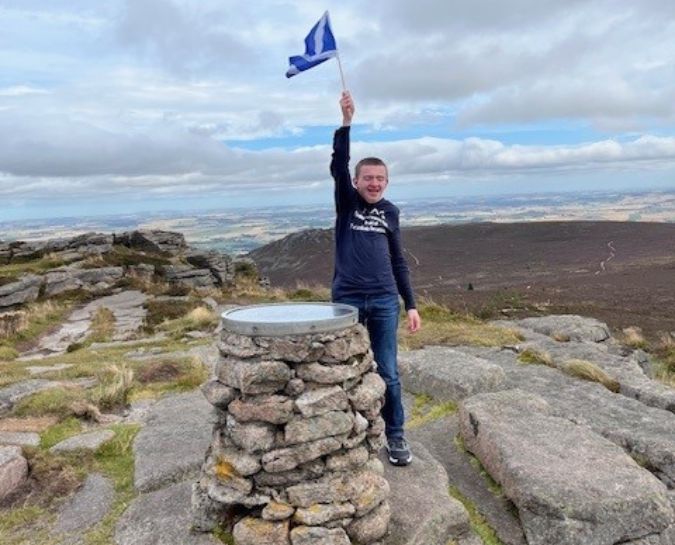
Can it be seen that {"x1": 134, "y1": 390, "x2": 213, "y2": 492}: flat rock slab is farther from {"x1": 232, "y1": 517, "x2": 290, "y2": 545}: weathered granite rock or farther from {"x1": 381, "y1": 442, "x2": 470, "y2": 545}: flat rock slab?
{"x1": 381, "y1": 442, "x2": 470, "y2": 545}: flat rock slab

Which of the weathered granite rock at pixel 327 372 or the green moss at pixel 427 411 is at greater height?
the weathered granite rock at pixel 327 372

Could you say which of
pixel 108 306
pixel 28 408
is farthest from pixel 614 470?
pixel 108 306

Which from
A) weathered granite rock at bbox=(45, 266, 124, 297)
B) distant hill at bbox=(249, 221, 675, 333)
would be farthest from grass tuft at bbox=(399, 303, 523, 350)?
weathered granite rock at bbox=(45, 266, 124, 297)

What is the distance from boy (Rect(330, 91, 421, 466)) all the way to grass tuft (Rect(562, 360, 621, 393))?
5.67m

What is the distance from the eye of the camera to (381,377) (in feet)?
21.6

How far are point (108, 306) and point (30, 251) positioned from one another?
17184 mm

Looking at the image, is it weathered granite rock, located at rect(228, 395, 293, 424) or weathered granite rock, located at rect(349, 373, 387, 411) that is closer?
weathered granite rock, located at rect(228, 395, 293, 424)

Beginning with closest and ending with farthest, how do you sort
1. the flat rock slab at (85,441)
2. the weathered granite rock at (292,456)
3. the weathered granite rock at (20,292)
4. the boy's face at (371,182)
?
the weathered granite rock at (292,456), the boy's face at (371,182), the flat rock slab at (85,441), the weathered granite rock at (20,292)

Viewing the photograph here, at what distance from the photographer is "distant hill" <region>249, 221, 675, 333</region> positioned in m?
31.0

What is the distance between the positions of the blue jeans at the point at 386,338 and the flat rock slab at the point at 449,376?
2894 mm

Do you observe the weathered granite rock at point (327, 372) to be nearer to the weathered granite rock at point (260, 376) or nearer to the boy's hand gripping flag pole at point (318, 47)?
the weathered granite rock at point (260, 376)

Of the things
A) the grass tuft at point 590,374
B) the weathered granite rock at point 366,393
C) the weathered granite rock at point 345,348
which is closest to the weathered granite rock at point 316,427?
the weathered granite rock at point 366,393

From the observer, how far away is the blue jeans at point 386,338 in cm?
664

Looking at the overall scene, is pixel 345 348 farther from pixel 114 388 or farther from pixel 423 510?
pixel 114 388
